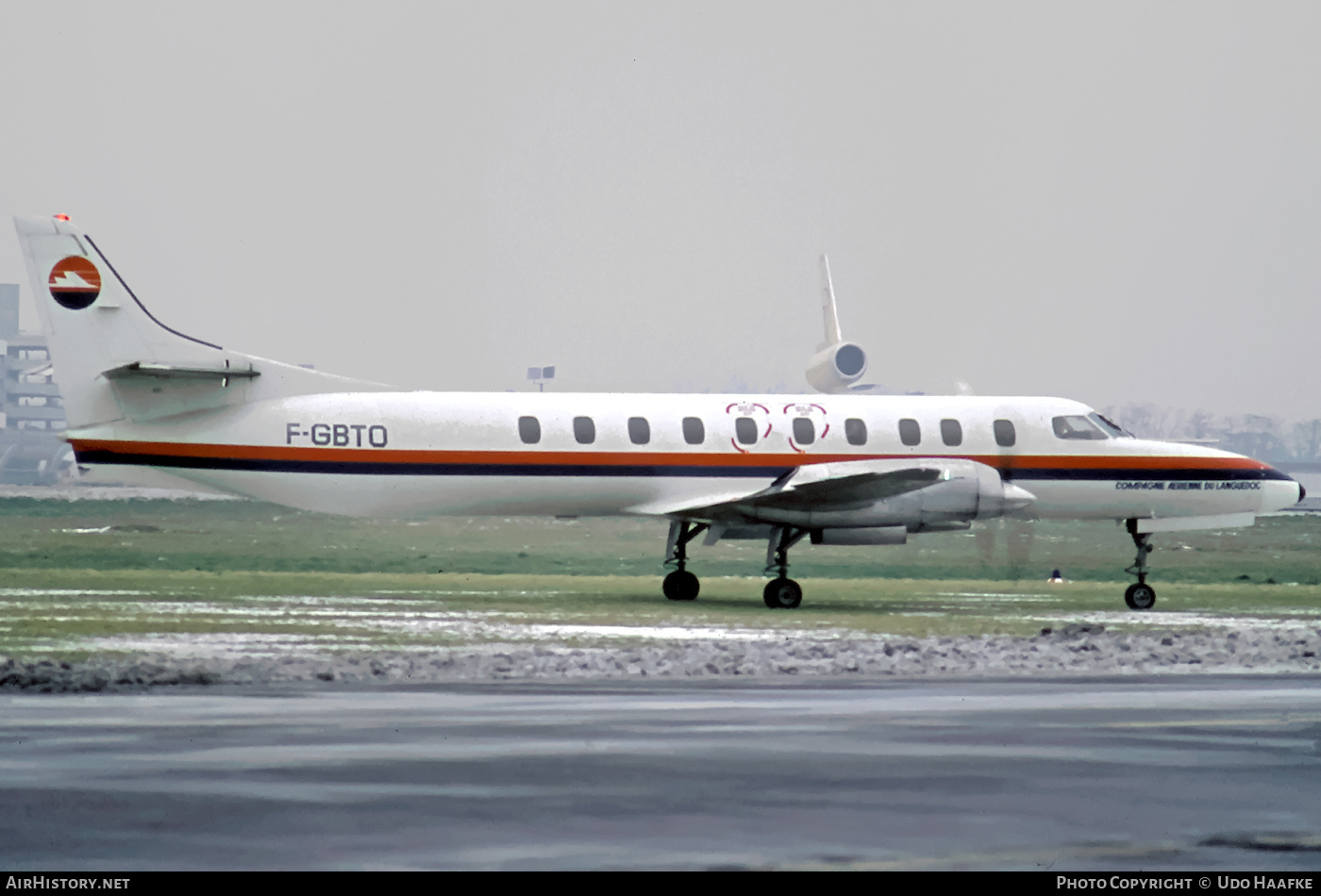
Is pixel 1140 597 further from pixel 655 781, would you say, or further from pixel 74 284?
pixel 655 781

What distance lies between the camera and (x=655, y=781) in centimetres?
1087

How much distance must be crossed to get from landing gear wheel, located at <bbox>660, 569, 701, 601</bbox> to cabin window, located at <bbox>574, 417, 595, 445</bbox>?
277 centimetres

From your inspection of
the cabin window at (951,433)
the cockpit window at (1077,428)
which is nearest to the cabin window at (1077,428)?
the cockpit window at (1077,428)

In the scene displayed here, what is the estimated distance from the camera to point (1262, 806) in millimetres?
10070

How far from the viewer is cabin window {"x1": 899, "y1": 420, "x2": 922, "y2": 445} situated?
3172 centimetres

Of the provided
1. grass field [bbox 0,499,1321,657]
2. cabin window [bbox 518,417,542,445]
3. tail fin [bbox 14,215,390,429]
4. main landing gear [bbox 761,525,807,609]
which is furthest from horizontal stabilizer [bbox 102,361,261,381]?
main landing gear [bbox 761,525,807,609]

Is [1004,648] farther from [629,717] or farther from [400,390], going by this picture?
Result: [400,390]

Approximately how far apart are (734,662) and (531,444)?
1151cm

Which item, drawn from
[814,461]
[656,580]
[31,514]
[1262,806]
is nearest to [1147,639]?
[814,461]

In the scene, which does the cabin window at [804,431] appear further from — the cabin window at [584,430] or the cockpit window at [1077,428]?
the cockpit window at [1077,428]

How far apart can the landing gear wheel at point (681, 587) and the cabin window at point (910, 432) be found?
14.3 feet

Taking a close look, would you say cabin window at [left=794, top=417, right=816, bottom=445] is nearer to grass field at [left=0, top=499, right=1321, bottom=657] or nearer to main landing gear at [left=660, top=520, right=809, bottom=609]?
main landing gear at [left=660, top=520, right=809, bottom=609]

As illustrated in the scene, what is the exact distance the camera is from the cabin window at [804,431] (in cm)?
3127
